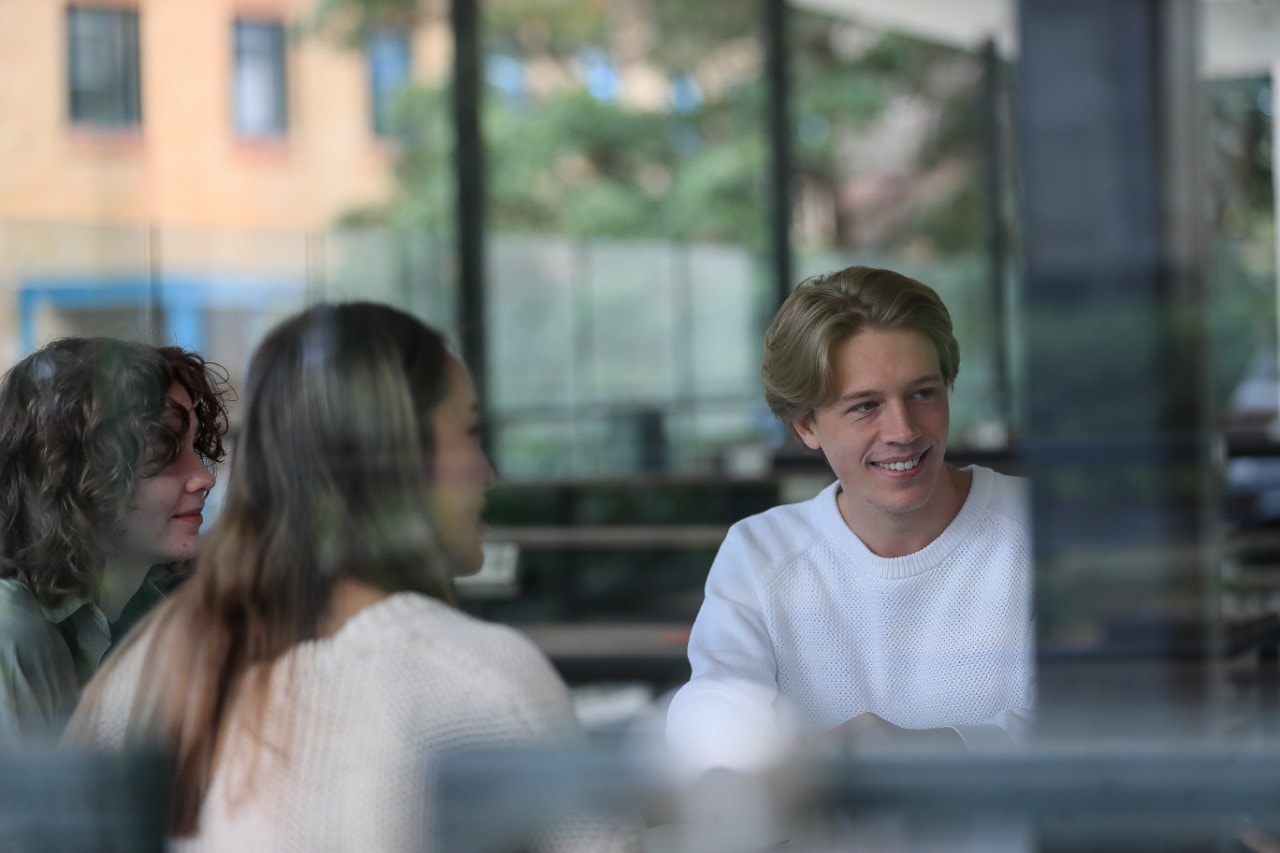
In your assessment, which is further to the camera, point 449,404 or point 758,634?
point 758,634

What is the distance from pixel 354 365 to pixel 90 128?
3.84 m

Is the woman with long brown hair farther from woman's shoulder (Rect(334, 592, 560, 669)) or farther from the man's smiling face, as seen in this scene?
the man's smiling face

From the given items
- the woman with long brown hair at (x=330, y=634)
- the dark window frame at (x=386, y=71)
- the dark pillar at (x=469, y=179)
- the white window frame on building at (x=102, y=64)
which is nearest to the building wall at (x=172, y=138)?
the white window frame on building at (x=102, y=64)

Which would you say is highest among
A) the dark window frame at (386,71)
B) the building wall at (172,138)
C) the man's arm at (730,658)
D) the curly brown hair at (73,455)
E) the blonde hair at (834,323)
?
the dark window frame at (386,71)

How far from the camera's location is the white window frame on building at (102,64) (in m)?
4.64

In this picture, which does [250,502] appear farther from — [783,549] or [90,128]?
[90,128]

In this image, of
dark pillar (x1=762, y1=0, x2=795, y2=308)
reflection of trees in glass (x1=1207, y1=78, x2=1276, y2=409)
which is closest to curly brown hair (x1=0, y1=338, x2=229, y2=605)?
reflection of trees in glass (x1=1207, y1=78, x2=1276, y2=409)

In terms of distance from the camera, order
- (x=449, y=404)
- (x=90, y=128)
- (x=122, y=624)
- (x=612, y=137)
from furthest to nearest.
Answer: (x=612, y=137) → (x=90, y=128) → (x=122, y=624) → (x=449, y=404)

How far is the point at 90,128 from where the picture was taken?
191 inches

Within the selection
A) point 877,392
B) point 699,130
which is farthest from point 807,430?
point 699,130

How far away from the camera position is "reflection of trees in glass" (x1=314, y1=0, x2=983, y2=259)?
12.3 m

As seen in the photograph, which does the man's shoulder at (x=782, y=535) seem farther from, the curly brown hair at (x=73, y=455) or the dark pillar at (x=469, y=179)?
the dark pillar at (x=469, y=179)

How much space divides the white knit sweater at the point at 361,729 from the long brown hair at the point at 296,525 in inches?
0.8

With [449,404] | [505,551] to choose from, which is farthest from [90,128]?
[449,404]
